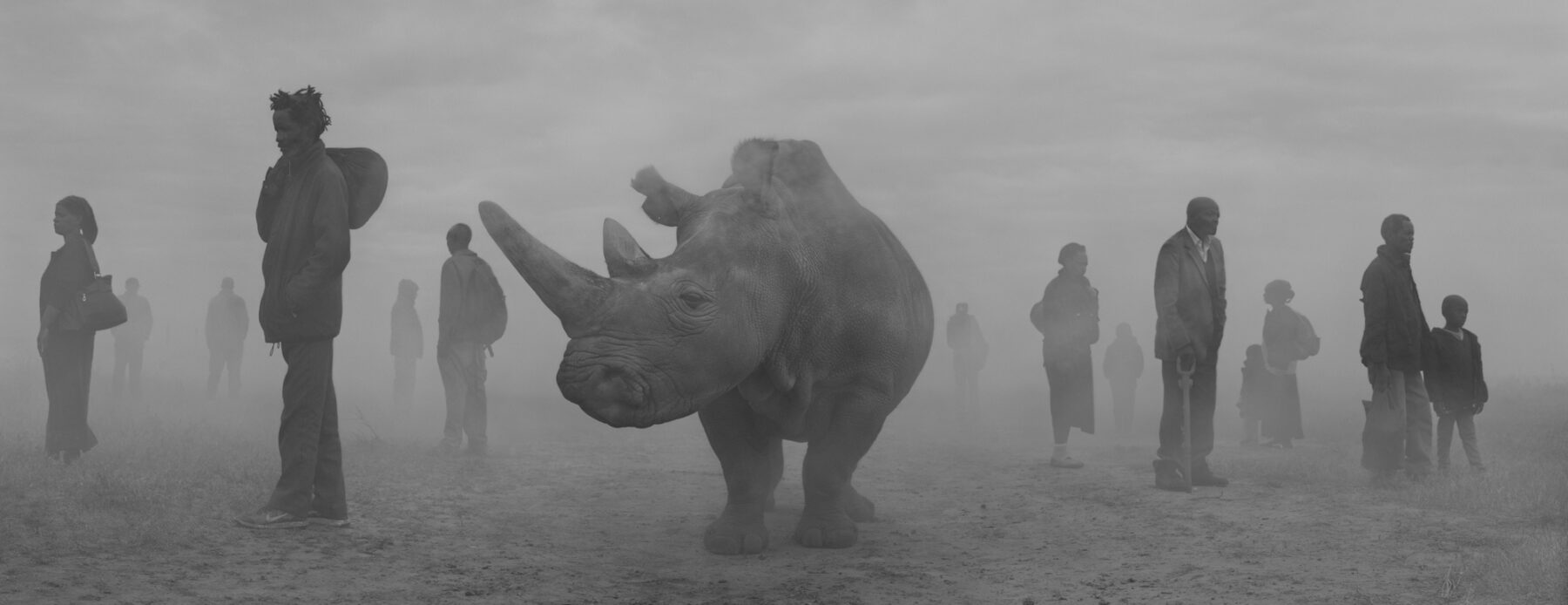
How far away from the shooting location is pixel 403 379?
25.2m

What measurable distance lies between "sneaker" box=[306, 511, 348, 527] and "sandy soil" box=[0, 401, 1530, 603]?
Result: 102 mm

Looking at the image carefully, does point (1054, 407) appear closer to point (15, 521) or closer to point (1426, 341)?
point (1426, 341)

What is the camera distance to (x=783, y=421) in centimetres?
721

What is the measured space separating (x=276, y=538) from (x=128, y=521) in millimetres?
937

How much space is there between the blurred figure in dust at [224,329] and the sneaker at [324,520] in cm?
1827

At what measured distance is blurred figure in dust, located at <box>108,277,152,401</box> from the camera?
22500 millimetres

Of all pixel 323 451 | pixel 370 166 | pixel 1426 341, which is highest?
pixel 370 166

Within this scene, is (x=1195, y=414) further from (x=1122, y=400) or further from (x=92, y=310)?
(x=1122, y=400)

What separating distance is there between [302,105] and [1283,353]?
44.7ft

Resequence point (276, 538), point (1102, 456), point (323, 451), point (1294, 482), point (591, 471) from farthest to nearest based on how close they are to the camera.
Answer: point (1102, 456) < point (591, 471) < point (1294, 482) < point (323, 451) < point (276, 538)

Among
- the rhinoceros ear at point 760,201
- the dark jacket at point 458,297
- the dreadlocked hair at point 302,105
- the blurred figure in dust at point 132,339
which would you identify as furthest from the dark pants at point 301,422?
the blurred figure in dust at point 132,339

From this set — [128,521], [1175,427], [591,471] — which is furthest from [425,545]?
[1175,427]

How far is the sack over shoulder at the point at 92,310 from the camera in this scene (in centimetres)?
1048

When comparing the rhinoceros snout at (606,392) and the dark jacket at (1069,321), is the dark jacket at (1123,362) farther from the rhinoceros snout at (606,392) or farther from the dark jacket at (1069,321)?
the rhinoceros snout at (606,392)
